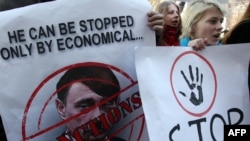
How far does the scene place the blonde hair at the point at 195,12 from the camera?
208 cm

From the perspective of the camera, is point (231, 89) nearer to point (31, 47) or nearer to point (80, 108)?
point (80, 108)

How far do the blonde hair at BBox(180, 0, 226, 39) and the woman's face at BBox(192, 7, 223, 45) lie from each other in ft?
0.05

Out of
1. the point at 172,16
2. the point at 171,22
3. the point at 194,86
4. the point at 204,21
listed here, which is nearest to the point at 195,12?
the point at 204,21

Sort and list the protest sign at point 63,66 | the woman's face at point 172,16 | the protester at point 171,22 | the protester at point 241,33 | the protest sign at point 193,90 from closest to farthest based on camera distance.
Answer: the protest sign at point 63,66 < the protest sign at point 193,90 < the protester at point 241,33 < the protester at point 171,22 < the woman's face at point 172,16

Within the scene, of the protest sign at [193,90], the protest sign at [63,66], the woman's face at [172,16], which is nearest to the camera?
the protest sign at [63,66]

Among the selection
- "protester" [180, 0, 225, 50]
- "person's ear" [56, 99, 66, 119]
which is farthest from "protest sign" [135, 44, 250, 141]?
"protester" [180, 0, 225, 50]

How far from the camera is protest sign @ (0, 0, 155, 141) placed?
4.16ft

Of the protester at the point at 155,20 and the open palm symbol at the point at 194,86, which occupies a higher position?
the protester at the point at 155,20

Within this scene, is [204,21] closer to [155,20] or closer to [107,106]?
[155,20]

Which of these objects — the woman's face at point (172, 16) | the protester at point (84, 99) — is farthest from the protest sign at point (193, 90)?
the woman's face at point (172, 16)

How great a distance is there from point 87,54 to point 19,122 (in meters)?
0.27

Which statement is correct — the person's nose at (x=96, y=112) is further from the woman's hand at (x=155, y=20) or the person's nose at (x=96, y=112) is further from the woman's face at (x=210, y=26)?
the woman's face at (x=210, y=26)

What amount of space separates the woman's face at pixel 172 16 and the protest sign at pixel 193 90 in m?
0.78

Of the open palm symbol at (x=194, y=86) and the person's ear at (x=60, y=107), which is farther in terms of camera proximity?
the open palm symbol at (x=194, y=86)
